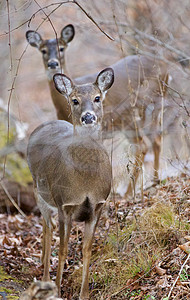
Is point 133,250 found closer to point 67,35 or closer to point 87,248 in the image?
point 87,248

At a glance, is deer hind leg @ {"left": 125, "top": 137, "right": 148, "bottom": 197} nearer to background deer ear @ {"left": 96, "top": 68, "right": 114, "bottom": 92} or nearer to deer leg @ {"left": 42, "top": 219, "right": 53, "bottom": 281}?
background deer ear @ {"left": 96, "top": 68, "right": 114, "bottom": 92}

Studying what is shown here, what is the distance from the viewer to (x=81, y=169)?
5086 mm

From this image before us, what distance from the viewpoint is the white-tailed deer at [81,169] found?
199 inches

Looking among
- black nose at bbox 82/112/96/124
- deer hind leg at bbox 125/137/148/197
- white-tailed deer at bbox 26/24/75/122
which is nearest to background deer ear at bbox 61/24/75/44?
white-tailed deer at bbox 26/24/75/122

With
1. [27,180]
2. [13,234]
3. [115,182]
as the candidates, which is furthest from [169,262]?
[27,180]

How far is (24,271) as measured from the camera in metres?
6.11

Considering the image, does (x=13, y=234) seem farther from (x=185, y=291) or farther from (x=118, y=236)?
(x=185, y=291)

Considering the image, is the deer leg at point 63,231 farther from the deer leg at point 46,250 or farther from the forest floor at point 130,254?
the deer leg at point 46,250

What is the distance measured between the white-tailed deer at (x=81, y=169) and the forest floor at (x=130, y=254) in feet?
1.39

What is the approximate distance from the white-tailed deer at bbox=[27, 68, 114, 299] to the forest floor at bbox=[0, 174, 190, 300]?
0.42 meters

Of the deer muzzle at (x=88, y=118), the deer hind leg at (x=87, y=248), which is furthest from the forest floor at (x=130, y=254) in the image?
the deer muzzle at (x=88, y=118)

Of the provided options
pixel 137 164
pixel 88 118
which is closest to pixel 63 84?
pixel 88 118

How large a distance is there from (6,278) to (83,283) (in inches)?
37.2

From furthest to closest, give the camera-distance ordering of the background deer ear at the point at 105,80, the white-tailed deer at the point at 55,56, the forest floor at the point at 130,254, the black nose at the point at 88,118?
the white-tailed deer at the point at 55,56, the background deer ear at the point at 105,80, the black nose at the point at 88,118, the forest floor at the point at 130,254
